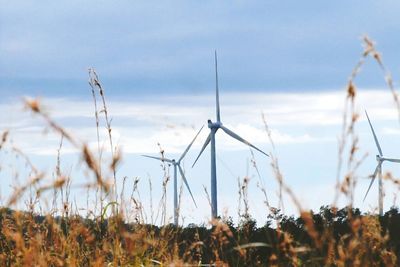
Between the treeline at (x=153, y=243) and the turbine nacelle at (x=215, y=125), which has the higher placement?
the turbine nacelle at (x=215, y=125)

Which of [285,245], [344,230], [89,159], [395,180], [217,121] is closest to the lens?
[89,159]

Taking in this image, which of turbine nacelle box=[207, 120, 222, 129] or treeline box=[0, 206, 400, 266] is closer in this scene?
treeline box=[0, 206, 400, 266]

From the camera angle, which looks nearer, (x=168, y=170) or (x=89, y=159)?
(x=89, y=159)

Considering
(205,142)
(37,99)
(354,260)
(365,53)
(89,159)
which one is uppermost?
(205,142)

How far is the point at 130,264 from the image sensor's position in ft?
17.4

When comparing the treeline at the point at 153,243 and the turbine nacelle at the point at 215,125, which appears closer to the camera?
the treeline at the point at 153,243

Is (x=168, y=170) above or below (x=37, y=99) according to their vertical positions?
above

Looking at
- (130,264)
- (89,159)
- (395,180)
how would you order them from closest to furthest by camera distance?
(89,159) < (395,180) < (130,264)

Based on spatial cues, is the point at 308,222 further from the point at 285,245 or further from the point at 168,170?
the point at 168,170

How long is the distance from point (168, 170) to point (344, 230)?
Answer: 8002 mm

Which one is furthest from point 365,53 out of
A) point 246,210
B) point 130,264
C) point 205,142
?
point 205,142

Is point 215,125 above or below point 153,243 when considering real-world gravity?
above

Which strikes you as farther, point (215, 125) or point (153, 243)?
point (215, 125)

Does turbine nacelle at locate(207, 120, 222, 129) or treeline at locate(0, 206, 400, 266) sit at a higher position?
turbine nacelle at locate(207, 120, 222, 129)
